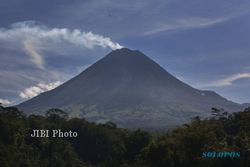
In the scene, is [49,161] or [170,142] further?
[49,161]

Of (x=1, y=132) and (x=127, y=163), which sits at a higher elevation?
(x=1, y=132)

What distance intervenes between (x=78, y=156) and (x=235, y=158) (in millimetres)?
52504

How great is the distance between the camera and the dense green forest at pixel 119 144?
41122mm

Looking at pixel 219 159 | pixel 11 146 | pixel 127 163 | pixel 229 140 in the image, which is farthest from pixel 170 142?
pixel 11 146

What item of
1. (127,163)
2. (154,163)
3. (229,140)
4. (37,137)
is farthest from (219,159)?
(37,137)

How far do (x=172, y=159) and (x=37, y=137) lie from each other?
134 feet

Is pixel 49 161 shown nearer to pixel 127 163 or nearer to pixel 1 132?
pixel 1 132

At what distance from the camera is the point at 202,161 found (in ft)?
Result: 123

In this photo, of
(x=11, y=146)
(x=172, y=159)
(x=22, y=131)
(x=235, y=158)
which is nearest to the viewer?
(x=235, y=158)

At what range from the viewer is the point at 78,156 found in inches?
3339

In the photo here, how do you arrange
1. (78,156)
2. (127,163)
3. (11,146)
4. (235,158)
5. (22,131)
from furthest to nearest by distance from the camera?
(78,156) → (22,131) → (11,146) → (127,163) → (235,158)

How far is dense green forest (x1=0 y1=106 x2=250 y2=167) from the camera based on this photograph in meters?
41.1

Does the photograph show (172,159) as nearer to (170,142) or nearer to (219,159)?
(170,142)

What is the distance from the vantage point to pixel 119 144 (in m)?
75.4
